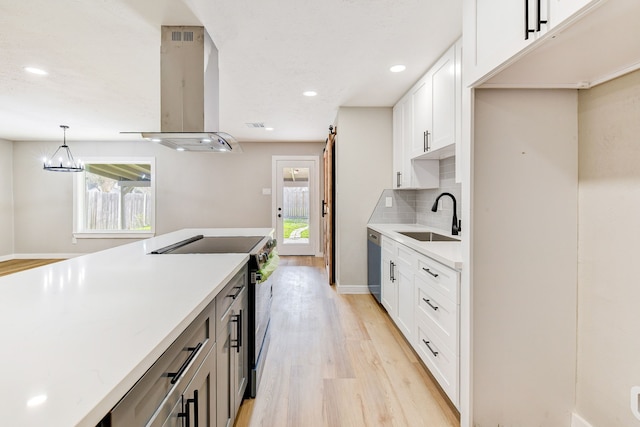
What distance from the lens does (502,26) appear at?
48.5 inches

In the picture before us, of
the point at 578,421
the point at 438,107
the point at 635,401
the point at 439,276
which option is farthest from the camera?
the point at 438,107

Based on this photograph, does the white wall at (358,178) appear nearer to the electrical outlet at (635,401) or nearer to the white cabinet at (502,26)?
the white cabinet at (502,26)

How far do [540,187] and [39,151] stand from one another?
8.30 m

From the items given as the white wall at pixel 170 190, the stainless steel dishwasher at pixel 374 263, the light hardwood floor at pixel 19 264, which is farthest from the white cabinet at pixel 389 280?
the light hardwood floor at pixel 19 264

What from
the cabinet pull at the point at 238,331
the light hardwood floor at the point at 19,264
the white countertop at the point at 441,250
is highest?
the white countertop at the point at 441,250

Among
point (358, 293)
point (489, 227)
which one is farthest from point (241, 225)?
point (489, 227)

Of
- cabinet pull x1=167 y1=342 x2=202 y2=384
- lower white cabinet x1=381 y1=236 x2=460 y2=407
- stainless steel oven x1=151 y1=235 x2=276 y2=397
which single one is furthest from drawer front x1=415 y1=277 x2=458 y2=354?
cabinet pull x1=167 y1=342 x2=202 y2=384

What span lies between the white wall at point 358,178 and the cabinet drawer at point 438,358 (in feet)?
5.59

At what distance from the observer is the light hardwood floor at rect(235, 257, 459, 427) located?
1737 mm

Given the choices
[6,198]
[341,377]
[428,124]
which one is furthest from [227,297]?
[6,198]

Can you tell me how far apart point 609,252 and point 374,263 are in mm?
2319

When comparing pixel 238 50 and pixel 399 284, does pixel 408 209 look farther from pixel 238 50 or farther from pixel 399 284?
pixel 238 50

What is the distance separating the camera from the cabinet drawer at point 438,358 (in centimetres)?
168

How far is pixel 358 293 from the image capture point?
3.89 m
